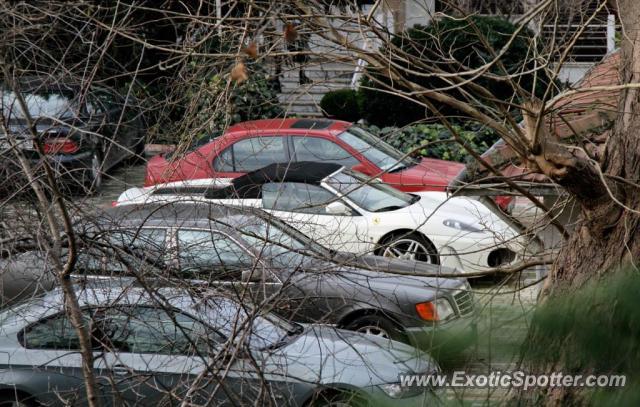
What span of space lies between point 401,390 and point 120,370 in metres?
2.28

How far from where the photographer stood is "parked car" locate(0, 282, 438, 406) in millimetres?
4746

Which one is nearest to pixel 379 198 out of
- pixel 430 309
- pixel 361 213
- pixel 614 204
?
pixel 361 213

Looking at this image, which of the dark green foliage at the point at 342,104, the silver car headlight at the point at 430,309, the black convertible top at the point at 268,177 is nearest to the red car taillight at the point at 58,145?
the black convertible top at the point at 268,177

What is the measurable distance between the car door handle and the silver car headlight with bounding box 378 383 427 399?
1.78m

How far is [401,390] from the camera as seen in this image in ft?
11.4

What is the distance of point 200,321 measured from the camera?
505cm

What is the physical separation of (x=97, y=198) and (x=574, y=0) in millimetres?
Result: 3554

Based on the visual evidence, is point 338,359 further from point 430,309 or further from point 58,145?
point 430,309

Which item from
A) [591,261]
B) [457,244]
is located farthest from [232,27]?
[457,244]

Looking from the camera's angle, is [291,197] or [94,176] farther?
[291,197]

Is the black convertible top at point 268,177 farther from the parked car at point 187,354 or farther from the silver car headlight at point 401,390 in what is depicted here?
the silver car headlight at point 401,390

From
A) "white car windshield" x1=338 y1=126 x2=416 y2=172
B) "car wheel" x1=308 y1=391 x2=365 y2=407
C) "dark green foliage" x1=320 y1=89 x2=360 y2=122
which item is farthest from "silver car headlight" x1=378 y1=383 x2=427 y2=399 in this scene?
"dark green foliage" x1=320 y1=89 x2=360 y2=122

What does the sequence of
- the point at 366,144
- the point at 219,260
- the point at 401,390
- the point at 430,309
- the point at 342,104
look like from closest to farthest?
the point at 401,390, the point at 219,260, the point at 430,309, the point at 366,144, the point at 342,104

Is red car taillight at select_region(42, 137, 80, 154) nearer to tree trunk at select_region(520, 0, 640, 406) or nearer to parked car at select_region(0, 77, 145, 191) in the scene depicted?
parked car at select_region(0, 77, 145, 191)
